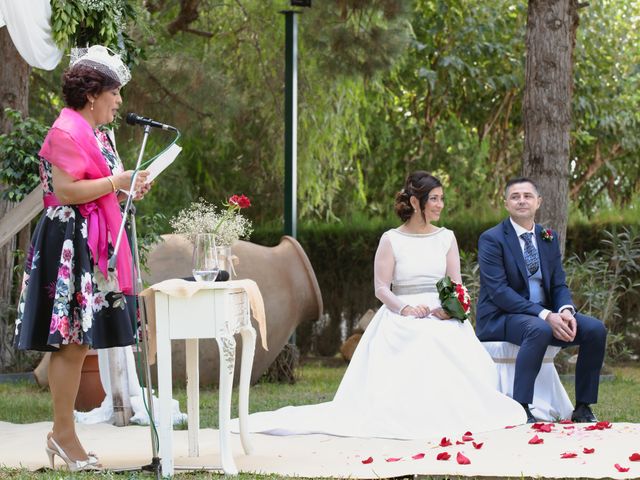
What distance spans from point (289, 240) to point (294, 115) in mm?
1154

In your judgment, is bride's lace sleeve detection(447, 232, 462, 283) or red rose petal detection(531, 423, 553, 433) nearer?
red rose petal detection(531, 423, 553, 433)

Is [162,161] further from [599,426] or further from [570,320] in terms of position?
[570,320]

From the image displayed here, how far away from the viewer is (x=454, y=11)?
14828 mm

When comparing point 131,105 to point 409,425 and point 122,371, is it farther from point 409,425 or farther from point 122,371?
point 409,425

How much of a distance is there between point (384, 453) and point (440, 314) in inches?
47.5

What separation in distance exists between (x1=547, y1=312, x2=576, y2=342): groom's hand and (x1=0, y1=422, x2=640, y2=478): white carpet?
582 millimetres

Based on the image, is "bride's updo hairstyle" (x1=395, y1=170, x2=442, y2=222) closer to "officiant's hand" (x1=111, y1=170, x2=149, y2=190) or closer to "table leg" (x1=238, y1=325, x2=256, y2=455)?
"table leg" (x1=238, y1=325, x2=256, y2=455)

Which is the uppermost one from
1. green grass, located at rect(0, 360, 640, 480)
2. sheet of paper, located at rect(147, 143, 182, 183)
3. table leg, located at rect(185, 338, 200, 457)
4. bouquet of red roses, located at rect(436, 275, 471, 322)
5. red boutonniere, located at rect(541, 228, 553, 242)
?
sheet of paper, located at rect(147, 143, 182, 183)

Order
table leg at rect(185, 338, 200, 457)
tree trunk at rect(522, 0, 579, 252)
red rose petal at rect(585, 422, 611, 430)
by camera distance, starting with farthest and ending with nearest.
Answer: tree trunk at rect(522, 0, 579, 252) < red rose petal at rect(585, 422, 611, 430) < table leg at rect(185, 338, 200, 457)

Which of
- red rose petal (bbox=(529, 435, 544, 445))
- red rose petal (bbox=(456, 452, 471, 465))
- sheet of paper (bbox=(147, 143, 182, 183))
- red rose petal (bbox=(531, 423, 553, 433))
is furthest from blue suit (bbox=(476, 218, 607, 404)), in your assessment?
sheet of paper (bbox=(147, 143, 182, 183))

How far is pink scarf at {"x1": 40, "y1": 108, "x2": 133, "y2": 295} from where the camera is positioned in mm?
4473

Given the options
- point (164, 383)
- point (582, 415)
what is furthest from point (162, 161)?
point (582, 415)

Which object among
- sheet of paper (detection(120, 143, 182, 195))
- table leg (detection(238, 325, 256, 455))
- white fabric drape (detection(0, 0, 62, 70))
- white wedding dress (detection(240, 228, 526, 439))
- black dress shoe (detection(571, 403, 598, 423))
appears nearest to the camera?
sheet of paper (detection(120, 143, 182, 195))

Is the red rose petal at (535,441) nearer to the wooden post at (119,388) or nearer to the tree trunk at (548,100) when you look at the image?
the wooden post at (119,388)
